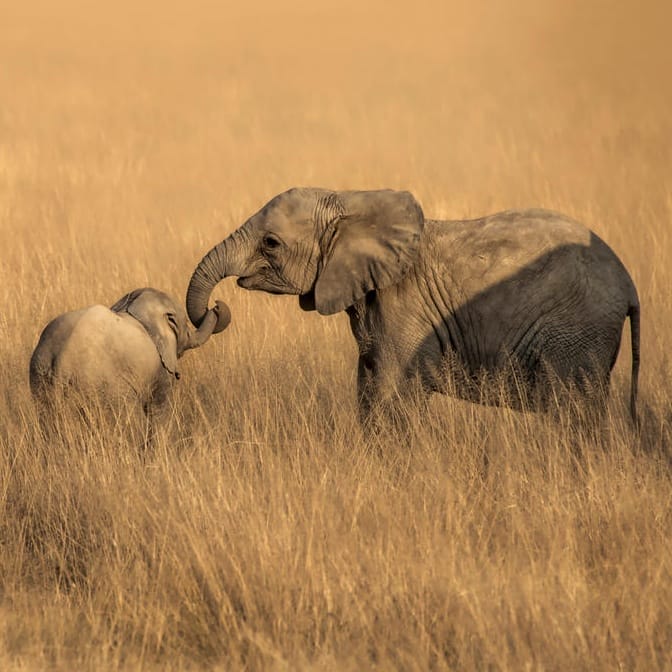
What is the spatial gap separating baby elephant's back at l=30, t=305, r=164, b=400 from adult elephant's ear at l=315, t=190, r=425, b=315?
89 cm

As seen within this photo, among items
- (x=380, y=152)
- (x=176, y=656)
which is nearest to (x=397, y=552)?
(x=176, y=656)

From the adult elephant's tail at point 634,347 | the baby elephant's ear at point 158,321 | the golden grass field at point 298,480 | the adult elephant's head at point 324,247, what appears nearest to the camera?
the golden grass field at point 298,480

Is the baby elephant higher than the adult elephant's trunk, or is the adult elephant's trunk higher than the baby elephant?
the adult elephant's trunk

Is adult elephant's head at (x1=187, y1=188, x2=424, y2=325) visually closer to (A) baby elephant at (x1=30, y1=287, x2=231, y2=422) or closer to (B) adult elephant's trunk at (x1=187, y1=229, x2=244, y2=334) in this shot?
(B) adult elephant's trunk at (x1=187, y1=229, x2=244, y2=334)

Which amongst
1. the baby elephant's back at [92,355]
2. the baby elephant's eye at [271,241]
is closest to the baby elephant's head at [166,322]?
the baby elephant's back at [92,355]

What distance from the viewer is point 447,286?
258 inches

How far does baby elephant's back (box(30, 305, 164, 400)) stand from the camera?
6.31 metres

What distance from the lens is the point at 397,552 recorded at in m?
4.88

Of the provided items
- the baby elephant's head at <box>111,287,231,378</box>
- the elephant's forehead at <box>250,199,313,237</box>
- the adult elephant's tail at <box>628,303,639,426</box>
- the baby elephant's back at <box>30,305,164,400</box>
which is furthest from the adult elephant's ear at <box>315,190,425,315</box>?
the adult elephant's tail at <box>628,303,639,426</box>

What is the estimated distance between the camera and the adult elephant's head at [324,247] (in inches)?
257

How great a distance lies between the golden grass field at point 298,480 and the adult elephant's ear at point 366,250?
0.59 m

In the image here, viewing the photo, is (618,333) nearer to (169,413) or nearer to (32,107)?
(169,413)

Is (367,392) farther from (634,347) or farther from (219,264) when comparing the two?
(634,347)

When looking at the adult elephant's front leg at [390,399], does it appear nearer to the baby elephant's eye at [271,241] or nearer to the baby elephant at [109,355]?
the baby elephant's eye at [271,241]
